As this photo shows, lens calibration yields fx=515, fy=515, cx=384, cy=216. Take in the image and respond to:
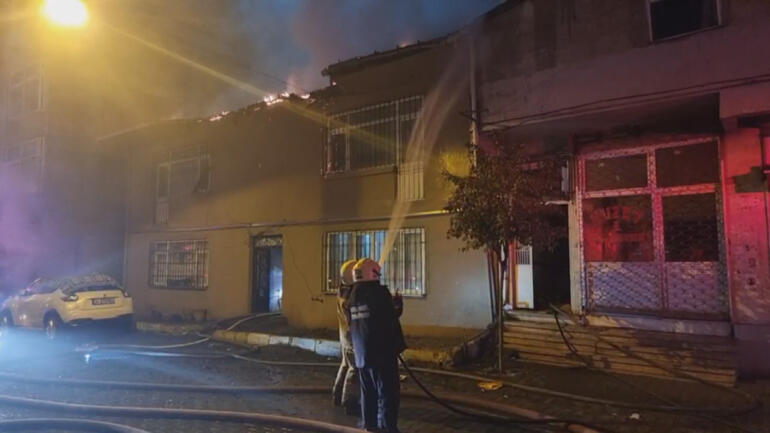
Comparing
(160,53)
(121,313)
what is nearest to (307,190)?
→ (121,313)

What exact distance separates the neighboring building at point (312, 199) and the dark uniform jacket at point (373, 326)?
502 cm

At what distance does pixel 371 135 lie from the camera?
12.2 m

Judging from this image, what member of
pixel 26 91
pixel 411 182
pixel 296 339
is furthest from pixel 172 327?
pixel 26 91

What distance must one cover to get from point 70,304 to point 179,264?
12.3 ft

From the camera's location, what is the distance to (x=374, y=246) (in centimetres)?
1195

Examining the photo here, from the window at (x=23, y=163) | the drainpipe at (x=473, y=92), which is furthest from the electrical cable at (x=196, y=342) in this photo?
the window at (x=23, y=163)

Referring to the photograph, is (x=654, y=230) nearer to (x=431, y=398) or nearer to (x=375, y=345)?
(x=431, y=398)

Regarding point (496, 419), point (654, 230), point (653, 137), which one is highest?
point (653, 137)

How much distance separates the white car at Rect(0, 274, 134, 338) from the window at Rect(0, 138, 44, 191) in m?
7.27

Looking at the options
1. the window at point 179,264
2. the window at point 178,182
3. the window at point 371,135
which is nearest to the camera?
the window at point 371,135

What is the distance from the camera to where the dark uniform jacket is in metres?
5.29

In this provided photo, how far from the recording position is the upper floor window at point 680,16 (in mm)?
8336

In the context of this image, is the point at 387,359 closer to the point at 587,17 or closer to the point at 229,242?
the point at 587,17

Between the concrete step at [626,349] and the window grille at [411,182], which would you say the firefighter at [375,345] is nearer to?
the concrete step at [626,349]
